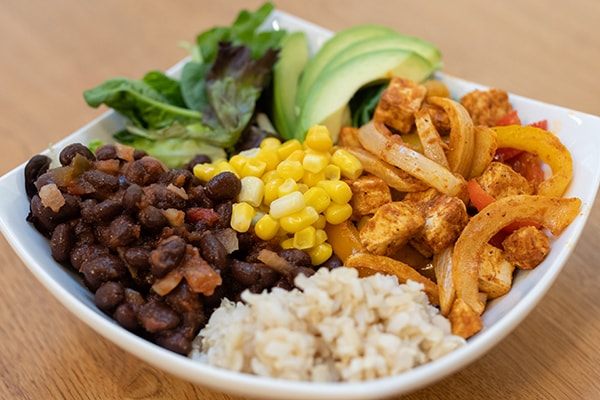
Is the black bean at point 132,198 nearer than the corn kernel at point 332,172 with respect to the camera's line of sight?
Yes

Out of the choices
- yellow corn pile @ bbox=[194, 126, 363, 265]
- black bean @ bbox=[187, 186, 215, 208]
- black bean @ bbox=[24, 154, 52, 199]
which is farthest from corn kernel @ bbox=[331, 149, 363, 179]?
black bean @ bbox=[24, 154, 52, 199]

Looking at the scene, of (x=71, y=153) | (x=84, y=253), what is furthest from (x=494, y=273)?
(x=71, y=153)

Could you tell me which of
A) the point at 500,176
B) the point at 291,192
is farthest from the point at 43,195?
the point at 500,176

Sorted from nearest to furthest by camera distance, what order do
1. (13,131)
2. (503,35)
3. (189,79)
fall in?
1. (189,79)
2. (13,131)
3. (503,35)

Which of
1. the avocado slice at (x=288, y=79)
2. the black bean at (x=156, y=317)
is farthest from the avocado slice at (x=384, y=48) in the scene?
the black bean at (x=156, y=317)

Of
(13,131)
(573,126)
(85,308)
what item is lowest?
(13,131)

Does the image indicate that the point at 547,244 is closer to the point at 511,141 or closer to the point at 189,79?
the point at 511,141

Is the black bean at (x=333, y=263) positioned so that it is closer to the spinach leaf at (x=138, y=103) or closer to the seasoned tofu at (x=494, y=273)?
the seasoned tofu at (x=494, y=273)
